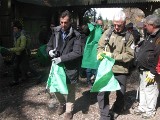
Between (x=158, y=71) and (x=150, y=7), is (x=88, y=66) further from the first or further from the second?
(x=150, y=7)

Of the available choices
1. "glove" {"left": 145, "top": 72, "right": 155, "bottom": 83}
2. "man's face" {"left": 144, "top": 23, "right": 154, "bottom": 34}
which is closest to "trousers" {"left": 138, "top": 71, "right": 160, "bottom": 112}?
"glove" {"left": 145, "top": 72, "right": 155, "bottom": 83}

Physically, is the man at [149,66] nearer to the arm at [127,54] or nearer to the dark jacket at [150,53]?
the dark jacket at [150,53]

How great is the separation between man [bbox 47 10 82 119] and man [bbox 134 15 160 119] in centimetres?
119

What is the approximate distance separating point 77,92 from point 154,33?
2.78m

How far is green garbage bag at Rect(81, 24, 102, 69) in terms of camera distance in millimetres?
6704

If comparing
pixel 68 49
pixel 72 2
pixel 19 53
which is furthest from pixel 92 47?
pixel 72 2

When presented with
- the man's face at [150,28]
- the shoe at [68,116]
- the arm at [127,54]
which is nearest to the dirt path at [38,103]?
the shoe at [68,116]

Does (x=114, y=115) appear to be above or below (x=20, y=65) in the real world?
below

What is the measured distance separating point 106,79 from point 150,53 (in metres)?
0.98

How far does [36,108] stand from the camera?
5.62 m

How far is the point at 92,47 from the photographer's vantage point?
679cm

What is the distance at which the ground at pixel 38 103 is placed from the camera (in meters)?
5.23

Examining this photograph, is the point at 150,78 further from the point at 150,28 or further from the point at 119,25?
the point at 119,25

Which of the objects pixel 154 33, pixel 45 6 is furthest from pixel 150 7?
pixel 154 33
